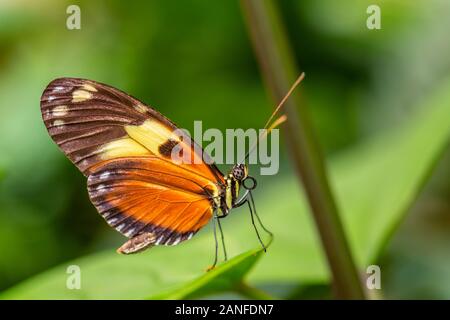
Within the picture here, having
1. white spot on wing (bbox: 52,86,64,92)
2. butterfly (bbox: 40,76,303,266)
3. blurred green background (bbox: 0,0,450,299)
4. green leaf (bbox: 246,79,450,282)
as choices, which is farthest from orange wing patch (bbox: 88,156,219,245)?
blurred green background (bbox: 0,0,450,299)

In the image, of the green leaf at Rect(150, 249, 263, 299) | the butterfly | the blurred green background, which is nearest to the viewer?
the green leaf at Rect(150, 249, 263, 299)

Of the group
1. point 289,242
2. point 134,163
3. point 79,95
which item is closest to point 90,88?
point 79,95

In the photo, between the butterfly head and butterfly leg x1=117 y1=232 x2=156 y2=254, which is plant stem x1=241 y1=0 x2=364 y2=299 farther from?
butterfly leg x1=117 y1=232 x2=156 y2=254

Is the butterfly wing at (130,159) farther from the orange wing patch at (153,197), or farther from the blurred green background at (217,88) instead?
the blurred green background at (217,88)

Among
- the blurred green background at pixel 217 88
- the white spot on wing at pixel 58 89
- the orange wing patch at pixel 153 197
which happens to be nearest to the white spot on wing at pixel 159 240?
the orange wing patch at pixel 153 197
